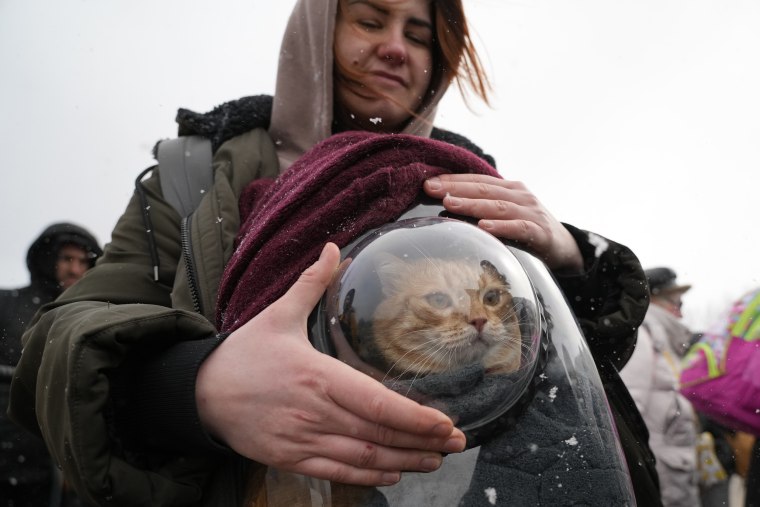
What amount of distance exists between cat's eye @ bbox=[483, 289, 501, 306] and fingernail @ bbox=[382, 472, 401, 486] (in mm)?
309

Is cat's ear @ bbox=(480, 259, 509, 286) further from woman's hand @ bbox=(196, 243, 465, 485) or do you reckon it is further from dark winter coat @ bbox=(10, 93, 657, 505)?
dark winter coat @ bbox=(10, 93, 657, 505)

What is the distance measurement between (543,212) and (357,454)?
2.50 ft

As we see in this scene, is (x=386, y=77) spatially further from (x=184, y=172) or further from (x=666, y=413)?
(x=666, y=413)

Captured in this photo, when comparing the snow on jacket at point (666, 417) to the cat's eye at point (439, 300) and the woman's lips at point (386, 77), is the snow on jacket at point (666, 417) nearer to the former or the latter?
the woman's lips at point (386, 77)

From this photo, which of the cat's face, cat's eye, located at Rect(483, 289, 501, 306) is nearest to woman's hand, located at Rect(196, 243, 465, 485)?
the cat's face

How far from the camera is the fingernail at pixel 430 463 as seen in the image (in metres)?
0.95

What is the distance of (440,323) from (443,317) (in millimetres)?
11

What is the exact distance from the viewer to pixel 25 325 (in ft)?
11.5

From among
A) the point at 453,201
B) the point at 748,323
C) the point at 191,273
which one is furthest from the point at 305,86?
the point at 748,323

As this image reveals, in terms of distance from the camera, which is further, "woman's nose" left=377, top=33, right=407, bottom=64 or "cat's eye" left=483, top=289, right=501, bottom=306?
"woman's nose" left=377, top=33, right=407, bottom=64

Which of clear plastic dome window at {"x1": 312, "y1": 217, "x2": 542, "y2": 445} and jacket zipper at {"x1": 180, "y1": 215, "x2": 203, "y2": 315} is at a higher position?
clear plastic dome window at {"x1": 312, "y1": 217, "x2": 542, "y2": 445}

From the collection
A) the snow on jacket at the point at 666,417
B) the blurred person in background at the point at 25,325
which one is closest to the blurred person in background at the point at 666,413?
the snow on jacket at the point at 666,417

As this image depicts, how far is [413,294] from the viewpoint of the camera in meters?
1.05

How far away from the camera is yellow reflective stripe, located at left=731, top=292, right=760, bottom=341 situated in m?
2.79
